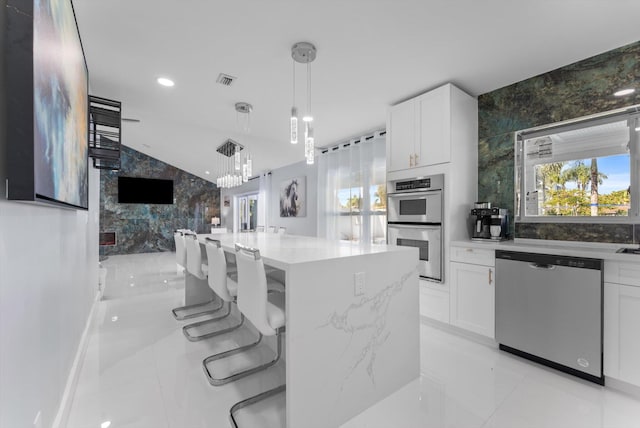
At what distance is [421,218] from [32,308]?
9.76 feet

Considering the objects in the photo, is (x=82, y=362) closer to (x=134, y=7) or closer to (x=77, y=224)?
(x=77, y=224)

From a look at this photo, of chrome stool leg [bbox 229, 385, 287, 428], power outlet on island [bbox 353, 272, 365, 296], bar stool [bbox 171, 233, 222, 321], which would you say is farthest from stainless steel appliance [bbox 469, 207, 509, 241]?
bar stool [bbox 171, 233, 222, 321]

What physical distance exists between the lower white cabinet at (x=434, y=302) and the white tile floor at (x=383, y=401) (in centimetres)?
25

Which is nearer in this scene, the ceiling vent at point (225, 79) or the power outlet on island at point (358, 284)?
the power outlet on island at point (358, 284)

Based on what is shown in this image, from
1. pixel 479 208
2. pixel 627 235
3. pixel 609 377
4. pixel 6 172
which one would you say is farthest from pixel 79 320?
pixel 627 235

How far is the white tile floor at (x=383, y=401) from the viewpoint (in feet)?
5.22

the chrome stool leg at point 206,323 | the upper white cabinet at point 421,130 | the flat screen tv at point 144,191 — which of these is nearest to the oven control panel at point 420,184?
the upper white cabinet at point 421,130

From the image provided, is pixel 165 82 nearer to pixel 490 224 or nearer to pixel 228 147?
pixel 228 147

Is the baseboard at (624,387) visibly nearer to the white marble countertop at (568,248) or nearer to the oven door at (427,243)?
the white marble countertop at (568,248)

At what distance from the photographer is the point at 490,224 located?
9.21 feet

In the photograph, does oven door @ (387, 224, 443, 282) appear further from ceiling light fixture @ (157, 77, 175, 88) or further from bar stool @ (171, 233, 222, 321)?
ceiling light fixture @ (157, 77, 175, 88)

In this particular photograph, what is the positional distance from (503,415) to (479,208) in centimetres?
178

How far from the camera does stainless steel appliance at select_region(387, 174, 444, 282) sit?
113 inches

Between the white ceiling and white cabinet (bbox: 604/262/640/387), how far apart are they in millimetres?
1762
